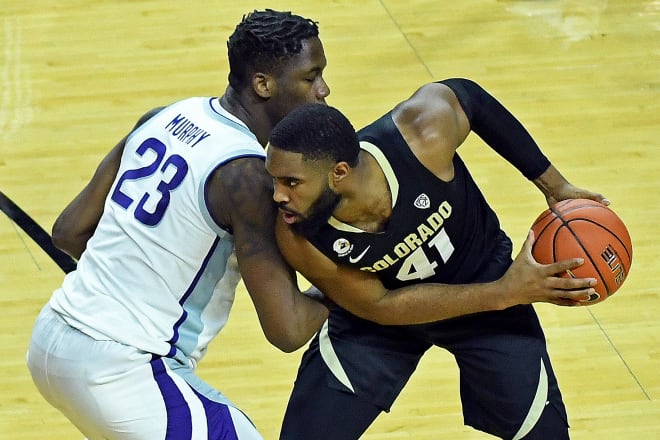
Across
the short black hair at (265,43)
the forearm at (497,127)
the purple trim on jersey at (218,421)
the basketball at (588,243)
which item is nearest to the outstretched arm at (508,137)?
the forearm at (497,127)

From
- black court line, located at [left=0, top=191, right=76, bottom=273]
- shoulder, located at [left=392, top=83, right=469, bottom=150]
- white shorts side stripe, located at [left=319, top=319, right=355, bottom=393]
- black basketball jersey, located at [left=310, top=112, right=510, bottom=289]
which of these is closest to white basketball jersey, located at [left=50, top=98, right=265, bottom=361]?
black basketball jersey, located at [left=310, top=112, right=510, bottom=289]

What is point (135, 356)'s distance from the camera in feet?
11.3

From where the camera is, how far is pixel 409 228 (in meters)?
3.84

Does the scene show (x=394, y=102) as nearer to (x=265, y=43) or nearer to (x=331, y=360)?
(x=331, y=360)

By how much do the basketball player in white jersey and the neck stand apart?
7 cm

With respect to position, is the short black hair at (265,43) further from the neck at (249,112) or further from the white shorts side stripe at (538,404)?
the white shorts side stripe at (538,404)

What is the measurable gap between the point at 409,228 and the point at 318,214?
41 cm

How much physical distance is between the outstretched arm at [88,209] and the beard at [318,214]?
0.65 metres

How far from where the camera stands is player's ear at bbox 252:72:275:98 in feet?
12.0

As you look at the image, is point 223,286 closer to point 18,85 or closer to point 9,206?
point 9,206

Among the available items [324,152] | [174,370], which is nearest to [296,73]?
[324,152]

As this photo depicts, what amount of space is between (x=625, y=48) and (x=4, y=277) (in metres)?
4.41

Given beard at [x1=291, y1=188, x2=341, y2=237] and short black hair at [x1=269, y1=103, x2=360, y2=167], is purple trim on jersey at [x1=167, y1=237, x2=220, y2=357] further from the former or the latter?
short black hair at [x1=269, y1=103, x2=360, y2=167]

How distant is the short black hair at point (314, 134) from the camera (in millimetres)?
3385
